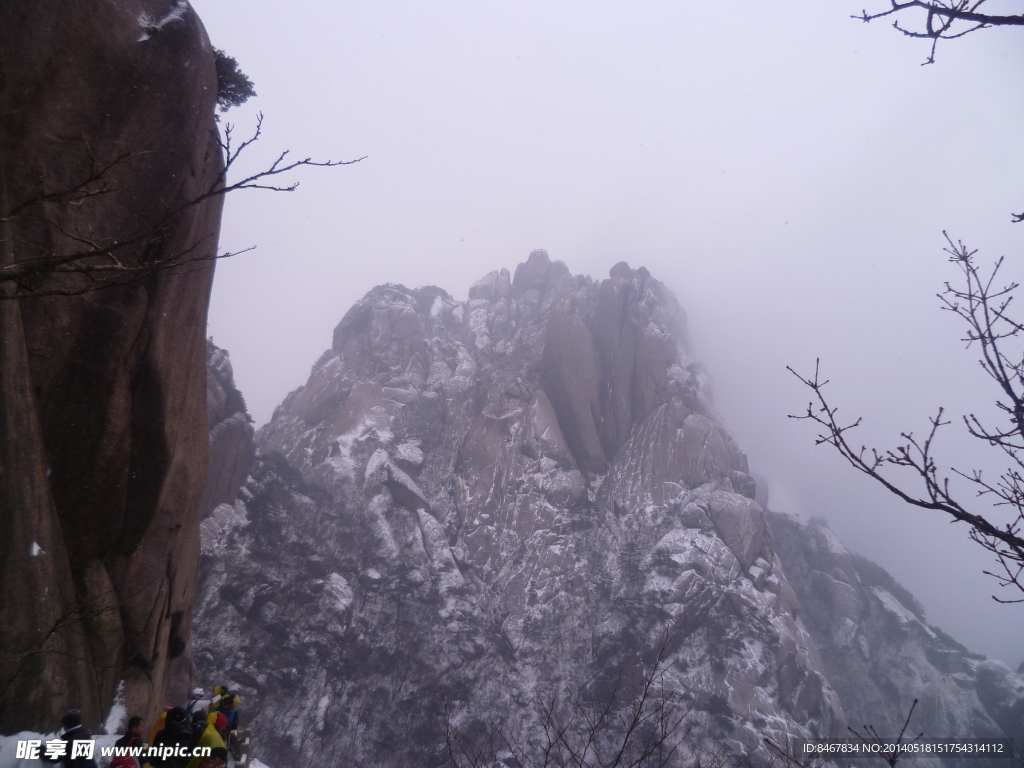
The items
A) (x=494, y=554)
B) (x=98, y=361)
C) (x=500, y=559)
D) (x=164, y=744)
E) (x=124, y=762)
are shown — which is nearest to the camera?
(x=124, y=762)

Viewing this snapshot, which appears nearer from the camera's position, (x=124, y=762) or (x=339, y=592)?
(x=124, y=762)

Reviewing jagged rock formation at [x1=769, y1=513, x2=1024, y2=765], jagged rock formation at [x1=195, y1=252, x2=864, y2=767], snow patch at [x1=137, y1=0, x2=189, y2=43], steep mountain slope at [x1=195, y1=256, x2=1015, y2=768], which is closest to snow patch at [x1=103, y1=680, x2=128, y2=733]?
steep mountain slope at [x1=195, y1=256, x2=1015, y2=768]

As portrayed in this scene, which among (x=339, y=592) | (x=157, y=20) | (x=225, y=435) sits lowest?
(x=339, y=592)

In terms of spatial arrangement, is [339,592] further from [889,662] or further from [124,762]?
[889,662]

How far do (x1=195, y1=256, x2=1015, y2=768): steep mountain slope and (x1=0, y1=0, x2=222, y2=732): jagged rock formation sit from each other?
12732 millimetres

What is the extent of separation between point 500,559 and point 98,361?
30.3 metres

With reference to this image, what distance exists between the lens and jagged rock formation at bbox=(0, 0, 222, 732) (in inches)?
285

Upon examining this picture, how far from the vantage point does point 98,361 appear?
9.13 metres

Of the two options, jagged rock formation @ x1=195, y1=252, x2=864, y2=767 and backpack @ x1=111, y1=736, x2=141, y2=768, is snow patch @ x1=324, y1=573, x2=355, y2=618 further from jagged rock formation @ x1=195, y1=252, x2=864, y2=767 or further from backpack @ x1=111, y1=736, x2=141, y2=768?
backpack @ x1=111, y1=736, x2=141, y2=768

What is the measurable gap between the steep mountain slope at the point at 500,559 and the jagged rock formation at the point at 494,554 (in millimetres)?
135

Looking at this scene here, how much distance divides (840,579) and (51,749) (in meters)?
57.7

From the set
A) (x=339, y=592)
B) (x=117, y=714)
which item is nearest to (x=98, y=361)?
(x=117, y=714)

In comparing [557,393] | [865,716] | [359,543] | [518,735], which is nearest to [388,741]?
[518,735]

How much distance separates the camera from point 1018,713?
1603 inches
